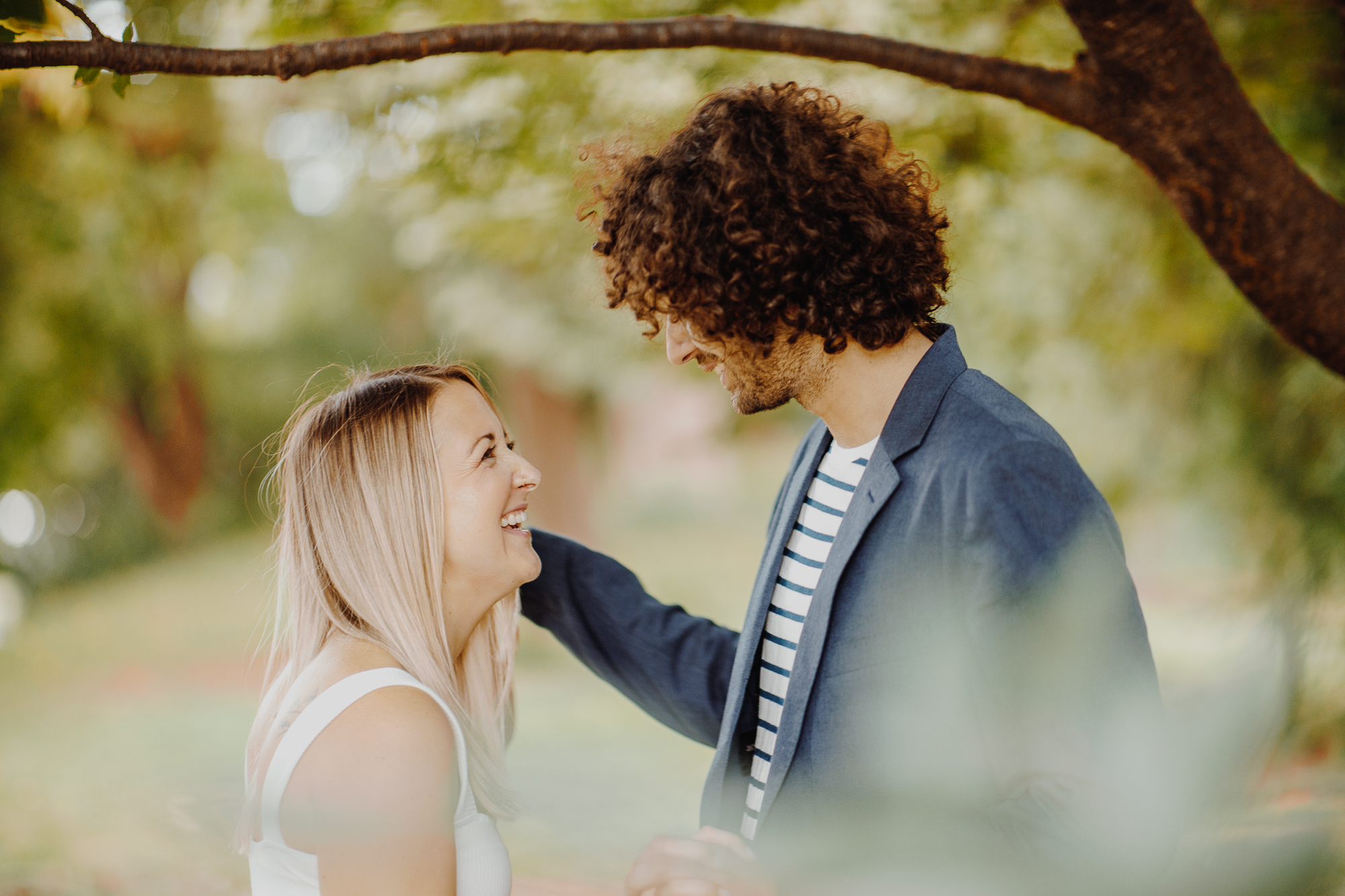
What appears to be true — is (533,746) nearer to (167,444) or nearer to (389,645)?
(389,645)

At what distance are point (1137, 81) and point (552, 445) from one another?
36.1ft

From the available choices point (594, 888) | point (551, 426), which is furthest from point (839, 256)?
point (551, 426)

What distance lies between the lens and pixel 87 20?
4.19 feet

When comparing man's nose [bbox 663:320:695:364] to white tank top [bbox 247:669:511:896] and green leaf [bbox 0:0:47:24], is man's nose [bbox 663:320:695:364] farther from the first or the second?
green leaf [bbox 0:0:47:24]

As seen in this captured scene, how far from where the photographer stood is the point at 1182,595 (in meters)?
11.3

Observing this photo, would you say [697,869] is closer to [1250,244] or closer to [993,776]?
[993,776]

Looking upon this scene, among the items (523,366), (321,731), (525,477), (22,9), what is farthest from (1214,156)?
(523,366)

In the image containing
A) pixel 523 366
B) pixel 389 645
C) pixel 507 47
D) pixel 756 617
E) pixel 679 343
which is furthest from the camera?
pixel 523 366

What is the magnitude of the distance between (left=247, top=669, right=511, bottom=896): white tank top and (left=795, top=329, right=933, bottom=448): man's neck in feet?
2.69

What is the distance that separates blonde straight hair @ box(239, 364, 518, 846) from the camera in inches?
65.7

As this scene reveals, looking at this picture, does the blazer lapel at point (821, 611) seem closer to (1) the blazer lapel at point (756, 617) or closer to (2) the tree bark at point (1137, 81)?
(1) the blazer lapel at point (756, 617)

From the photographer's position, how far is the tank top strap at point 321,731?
145 centimetres

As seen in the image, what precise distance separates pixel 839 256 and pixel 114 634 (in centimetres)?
1237

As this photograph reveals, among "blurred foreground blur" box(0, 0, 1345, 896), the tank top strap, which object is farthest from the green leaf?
the tank top strap
